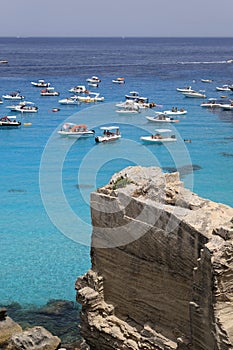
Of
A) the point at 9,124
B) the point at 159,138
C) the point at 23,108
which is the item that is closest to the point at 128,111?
the point at 23,108

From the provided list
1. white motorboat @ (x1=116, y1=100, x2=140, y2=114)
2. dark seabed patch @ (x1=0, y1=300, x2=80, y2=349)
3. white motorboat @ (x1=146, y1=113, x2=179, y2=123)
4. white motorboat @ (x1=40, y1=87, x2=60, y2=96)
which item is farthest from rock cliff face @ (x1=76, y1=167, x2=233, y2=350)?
white motorboat @ (x1=40, y1=87, x2=60, y2=96)

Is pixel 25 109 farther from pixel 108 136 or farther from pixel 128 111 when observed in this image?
pixel 108 136

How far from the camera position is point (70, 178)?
42562mm

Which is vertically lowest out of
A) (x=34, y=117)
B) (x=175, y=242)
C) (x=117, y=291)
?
(x=34, y=117)

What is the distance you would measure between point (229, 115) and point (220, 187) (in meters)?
33.2

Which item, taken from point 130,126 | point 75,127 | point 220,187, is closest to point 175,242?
point 220,187

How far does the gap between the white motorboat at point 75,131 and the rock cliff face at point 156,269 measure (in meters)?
39.1

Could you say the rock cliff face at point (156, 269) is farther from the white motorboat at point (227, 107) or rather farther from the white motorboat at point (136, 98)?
the white motorboat at point (227, 107)

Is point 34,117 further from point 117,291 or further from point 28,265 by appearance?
point 117,291

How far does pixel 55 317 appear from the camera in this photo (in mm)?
22141

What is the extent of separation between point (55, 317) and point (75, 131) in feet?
116

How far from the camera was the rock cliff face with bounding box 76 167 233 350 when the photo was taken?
1312 centimetres

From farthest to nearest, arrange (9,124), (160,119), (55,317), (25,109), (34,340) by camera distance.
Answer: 1. (25,109)
2. (9,124)
3. (160,119)
4. (55,317)
5. (34,340)

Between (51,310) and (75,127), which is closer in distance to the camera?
(51,310)
